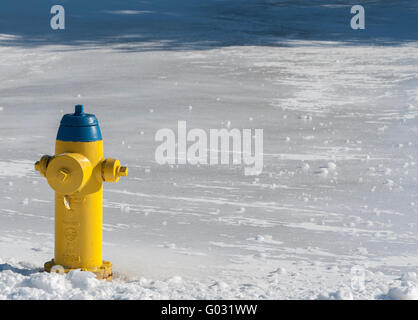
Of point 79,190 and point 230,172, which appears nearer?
point 79,190

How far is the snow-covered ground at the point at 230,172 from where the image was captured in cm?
427

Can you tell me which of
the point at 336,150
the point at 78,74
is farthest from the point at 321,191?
the point at 78,74

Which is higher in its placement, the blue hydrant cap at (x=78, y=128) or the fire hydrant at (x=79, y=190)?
the blue hydrant cap at (x=78, y=128)

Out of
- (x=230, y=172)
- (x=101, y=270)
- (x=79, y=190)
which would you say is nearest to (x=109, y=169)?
(x=79, y=190)

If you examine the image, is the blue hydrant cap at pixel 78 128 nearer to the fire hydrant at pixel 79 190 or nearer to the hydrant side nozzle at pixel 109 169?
the fire hydrant at pixel 79 190

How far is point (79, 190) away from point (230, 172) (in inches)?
102

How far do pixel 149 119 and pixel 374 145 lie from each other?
7.33ft

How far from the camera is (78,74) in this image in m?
Result: 11.1

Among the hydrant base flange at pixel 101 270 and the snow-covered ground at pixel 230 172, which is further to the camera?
the snow-covered ground at pixel 230 172

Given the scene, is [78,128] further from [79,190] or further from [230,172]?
[230,172]

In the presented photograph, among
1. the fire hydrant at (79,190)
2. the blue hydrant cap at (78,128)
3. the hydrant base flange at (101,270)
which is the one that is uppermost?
the blue hydrant cap at (78,128)

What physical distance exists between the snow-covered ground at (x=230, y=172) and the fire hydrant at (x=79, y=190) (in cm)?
19

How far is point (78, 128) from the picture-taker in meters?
3.98

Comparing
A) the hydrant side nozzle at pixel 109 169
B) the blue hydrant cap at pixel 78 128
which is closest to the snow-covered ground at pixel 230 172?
the hydrant side nozzle at pixel 109 169
